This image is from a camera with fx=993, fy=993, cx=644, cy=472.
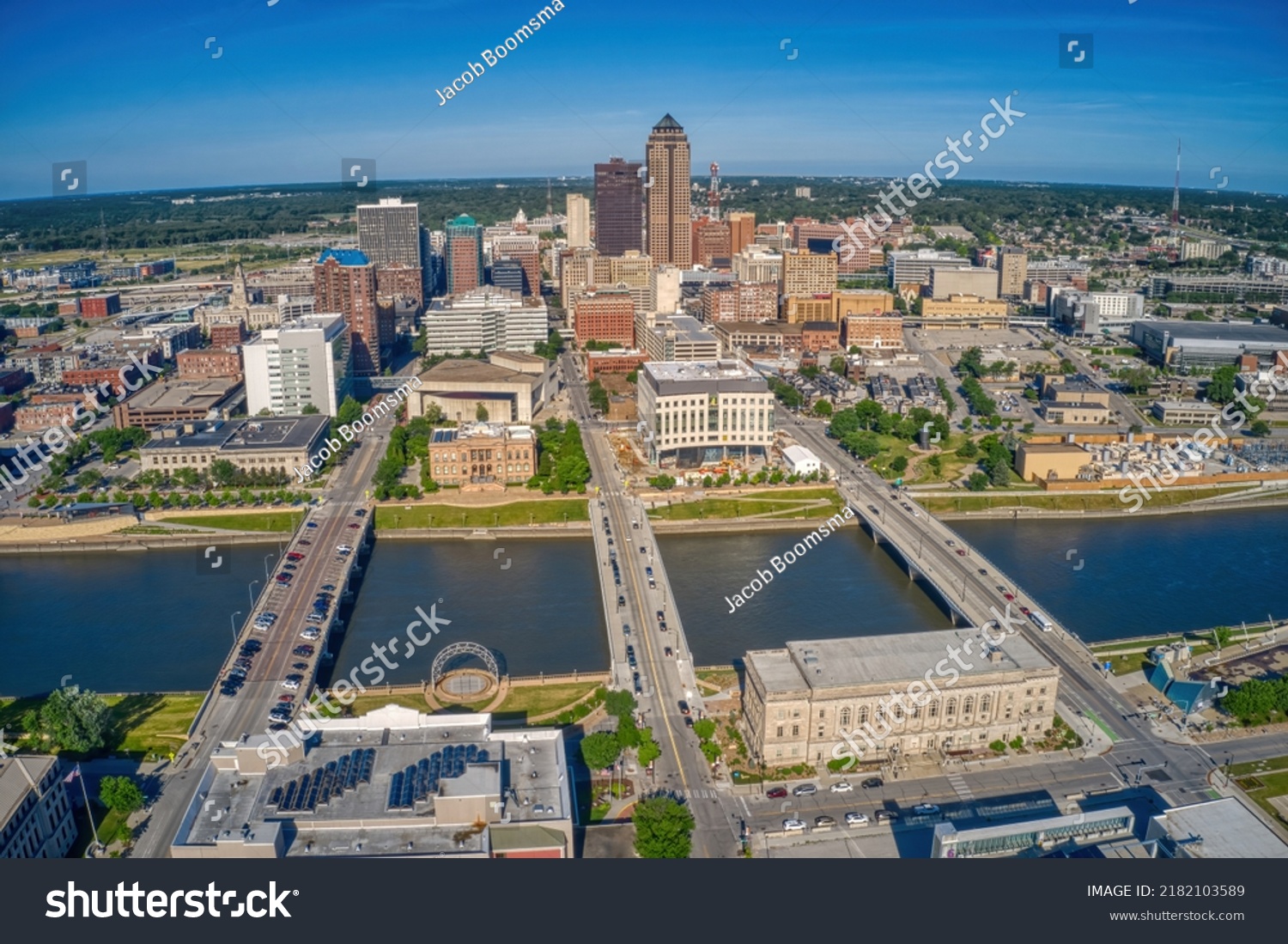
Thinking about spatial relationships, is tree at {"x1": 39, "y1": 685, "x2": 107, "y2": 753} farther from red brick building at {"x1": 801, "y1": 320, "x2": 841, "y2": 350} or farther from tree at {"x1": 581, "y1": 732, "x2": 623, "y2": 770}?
red brick building at {"x1": 801, "y1": 320, "x2": 841, "y2": 350}

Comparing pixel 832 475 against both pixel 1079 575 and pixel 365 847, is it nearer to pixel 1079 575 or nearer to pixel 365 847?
pixel 1079 575

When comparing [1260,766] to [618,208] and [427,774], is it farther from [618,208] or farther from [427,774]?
[618,208]

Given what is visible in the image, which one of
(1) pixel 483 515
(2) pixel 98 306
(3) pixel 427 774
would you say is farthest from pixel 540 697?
(2) pixel 98 306

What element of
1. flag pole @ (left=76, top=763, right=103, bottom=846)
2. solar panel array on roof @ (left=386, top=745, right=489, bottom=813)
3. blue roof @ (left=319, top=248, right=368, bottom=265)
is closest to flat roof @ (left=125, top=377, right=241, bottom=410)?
blue roof @ (left=319, top=248, right=368, bottom=265)

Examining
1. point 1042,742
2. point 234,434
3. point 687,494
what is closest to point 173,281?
point 234,434

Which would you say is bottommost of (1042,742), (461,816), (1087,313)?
(1042,742)

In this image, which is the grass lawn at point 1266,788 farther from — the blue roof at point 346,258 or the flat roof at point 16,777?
the blue roof at point 346,258
